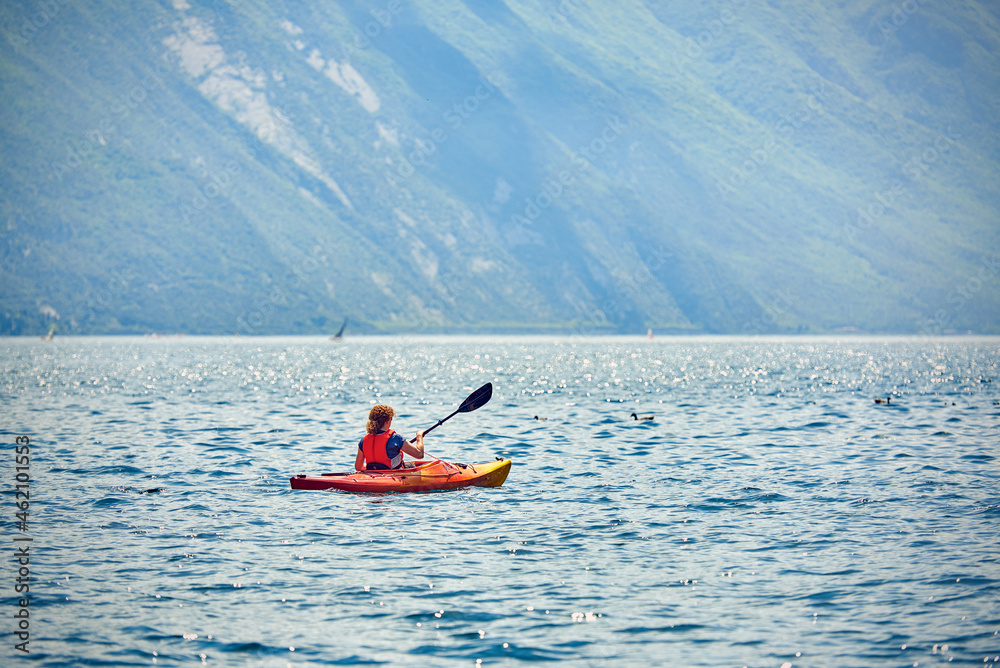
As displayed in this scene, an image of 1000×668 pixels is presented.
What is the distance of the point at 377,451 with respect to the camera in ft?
77.7

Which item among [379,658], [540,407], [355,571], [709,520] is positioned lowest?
[379,658]

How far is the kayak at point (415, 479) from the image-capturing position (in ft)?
75.9

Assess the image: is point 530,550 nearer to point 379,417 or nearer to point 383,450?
point 379,417

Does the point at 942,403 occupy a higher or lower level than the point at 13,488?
higher

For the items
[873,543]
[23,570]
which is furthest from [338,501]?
[873,543]

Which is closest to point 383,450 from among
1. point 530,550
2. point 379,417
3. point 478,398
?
point 379,417

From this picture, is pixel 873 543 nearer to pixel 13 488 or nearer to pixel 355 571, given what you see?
pixel 355 571

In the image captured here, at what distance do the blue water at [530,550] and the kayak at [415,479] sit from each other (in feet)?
0.96

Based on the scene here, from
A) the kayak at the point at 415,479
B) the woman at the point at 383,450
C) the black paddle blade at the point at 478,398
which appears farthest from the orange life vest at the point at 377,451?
the black paddle blade at the point at 478,398

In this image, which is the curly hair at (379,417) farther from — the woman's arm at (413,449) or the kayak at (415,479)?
the kayak at (415,479)

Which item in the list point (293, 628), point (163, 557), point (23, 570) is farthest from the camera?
point (163, 557)

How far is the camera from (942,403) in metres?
51.5

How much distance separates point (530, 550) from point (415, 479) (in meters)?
6.23

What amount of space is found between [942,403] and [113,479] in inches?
1668
